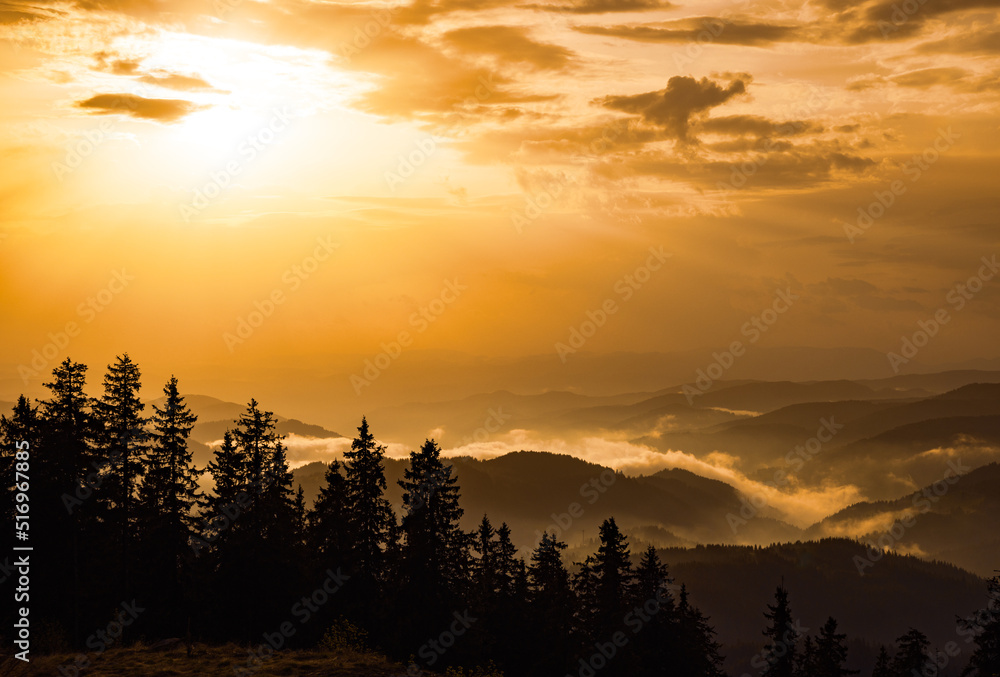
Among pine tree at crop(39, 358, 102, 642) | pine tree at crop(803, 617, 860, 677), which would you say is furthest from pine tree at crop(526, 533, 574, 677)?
pine tree at crop(39, 358, 102, 642)

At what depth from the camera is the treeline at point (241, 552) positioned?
1523 inches

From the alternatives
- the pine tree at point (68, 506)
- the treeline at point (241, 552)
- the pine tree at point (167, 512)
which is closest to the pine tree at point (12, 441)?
the treeline at point (241, 552)

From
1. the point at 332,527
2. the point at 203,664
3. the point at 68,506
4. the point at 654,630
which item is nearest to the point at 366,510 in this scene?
the point at 332,527

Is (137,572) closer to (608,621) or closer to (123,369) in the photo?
(123,369)

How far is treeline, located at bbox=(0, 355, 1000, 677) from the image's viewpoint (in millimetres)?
38688

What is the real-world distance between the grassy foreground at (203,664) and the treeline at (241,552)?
147 inches

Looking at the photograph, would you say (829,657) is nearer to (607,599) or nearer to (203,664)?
(607,599)

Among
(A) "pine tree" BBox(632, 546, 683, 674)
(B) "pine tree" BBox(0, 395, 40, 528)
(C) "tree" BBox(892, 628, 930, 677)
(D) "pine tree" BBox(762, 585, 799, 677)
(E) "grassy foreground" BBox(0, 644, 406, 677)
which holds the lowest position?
(C) "tree" BBox(892, 628, 930, 677)

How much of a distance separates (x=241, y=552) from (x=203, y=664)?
442 inches

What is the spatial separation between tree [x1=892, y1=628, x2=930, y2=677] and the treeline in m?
13.8

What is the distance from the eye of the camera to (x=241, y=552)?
39.7 metres

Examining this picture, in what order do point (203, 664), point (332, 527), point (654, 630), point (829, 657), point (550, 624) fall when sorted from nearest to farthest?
point (203, 664), point (332, 527), point (550, 624), point (654, 630), point (829, 657)

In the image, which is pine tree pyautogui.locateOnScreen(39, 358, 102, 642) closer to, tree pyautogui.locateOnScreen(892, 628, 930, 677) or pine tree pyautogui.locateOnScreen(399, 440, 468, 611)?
pine tree pyautogui.locateOnScreen(399, 440, 468, 611)

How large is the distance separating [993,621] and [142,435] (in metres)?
50.8
